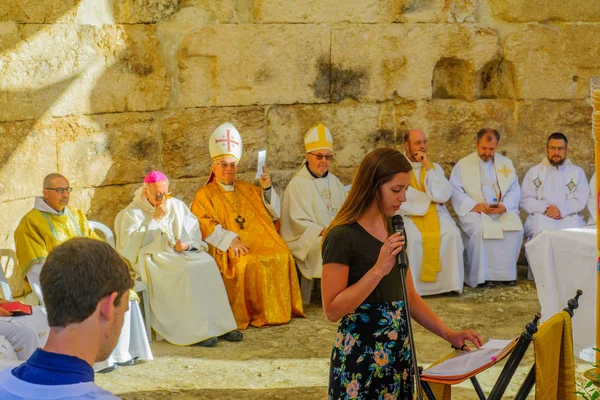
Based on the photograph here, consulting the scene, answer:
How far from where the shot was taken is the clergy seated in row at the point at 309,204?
7332 mm

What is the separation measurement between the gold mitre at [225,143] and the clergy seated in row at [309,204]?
0.68 metres

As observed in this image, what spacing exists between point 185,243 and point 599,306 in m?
3.27

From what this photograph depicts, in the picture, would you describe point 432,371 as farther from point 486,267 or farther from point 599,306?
point 486,267

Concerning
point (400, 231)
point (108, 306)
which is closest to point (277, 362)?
point (400, 231)

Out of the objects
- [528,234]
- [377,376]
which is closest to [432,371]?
[377,376]

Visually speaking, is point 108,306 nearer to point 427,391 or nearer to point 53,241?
point 427,391

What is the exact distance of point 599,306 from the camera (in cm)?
458

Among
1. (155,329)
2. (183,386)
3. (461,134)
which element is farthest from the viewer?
(461,134)

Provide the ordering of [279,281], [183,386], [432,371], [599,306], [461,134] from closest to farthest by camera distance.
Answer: [432,371], [599,306], [183,386], [279,281], [461,134]

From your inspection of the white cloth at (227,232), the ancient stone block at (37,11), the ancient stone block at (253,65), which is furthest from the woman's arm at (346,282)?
the ancient stone block at (253,65)

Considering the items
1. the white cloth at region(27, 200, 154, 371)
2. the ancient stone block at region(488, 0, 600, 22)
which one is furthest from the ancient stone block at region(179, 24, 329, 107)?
the white cloth at region(27, 200, 154, 371)

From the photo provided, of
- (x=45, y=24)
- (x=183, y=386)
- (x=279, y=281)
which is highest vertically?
(x=45, y=24)

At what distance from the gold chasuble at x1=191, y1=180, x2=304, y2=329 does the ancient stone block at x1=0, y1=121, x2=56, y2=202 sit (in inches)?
50.2

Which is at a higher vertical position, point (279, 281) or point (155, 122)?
point (155, 122)
